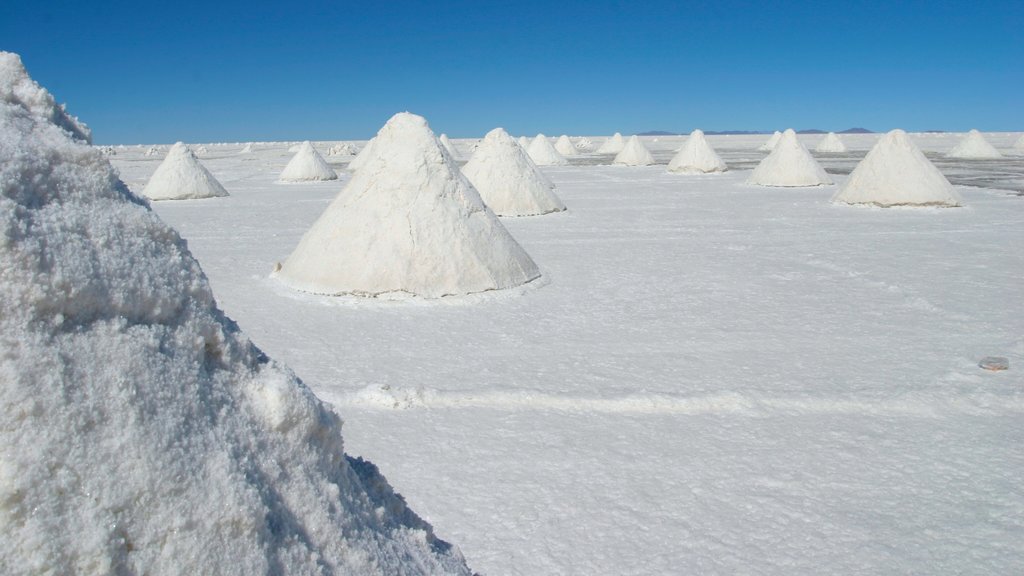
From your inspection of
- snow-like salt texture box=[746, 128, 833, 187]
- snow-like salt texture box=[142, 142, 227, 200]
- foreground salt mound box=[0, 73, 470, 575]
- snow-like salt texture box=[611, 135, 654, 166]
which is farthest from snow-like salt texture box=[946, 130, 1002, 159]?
foreground salt mound box=[0, 73, 470, 575]

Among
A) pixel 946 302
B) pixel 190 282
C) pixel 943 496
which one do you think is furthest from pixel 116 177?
pixel 946 302

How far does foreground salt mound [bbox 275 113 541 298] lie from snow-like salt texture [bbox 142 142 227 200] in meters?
9.88

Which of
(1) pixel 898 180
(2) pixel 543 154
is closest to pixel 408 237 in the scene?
(1) pixel 898 180

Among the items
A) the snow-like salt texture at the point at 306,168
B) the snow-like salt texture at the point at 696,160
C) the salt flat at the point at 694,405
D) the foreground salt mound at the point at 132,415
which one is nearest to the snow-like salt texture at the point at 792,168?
the snow-like salt texture at the point at 696,160

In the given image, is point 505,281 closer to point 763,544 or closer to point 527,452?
point 527,452

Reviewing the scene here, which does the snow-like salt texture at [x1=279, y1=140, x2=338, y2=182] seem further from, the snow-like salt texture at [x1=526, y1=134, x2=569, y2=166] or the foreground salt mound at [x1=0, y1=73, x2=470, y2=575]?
the foreground salt mound at [x1=0, y1=73, x2=470, y2=575]

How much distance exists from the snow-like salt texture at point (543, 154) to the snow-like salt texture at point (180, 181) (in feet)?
48.4

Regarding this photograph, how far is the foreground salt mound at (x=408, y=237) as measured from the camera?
6707mm

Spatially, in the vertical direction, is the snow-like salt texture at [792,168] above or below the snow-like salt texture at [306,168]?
below

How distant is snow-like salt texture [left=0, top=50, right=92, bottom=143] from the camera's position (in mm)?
1489

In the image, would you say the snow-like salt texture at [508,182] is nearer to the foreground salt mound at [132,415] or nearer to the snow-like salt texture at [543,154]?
the foreground salt mound at [132,415]

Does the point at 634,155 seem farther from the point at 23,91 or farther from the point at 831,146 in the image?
the point at 23,91

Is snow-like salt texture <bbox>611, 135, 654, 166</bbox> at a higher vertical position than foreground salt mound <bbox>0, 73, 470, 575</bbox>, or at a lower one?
higher

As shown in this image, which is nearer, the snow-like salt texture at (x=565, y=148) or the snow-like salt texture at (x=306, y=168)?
the snow-like salt texture at (x=306, y=168)
